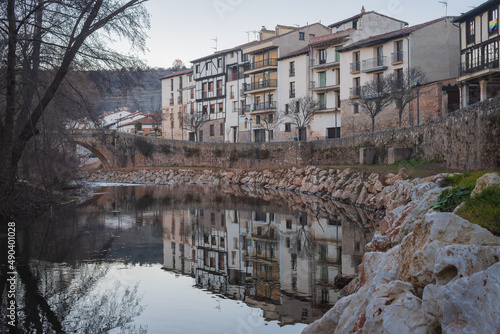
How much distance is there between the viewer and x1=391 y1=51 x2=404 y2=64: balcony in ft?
147

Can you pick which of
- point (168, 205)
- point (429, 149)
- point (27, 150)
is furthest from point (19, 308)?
point (429, 149)

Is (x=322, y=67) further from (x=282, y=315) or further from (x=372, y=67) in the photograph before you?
(x=282, y=315)

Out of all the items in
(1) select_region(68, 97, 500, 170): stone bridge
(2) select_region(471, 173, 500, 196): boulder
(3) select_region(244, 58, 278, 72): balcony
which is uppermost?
(3) select_region(244, 58, 278, 72): balcony

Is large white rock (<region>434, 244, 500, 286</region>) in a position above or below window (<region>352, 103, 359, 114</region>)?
below

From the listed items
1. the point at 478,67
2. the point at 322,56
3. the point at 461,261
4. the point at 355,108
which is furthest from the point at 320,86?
the point at 461,261

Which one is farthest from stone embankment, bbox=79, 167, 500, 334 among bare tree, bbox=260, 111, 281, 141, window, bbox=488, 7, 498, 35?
bare tree, bbox=260, 111, 281, 141

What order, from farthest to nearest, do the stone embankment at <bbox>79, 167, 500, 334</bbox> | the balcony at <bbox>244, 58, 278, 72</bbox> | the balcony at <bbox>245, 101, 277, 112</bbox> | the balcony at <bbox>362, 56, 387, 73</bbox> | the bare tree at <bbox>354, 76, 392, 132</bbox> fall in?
1. the balcony at <bbox>245, 101, 277, 112</bbox>
2. the balcony at <bbox>244, 58, 278, 72</bbox>
3. the balcony at <bbox>362, 56, 387, 73</bbox>
4. the bare tree at <bbox>354, 76, 392, 132</bbox>
5. the stone embankment at <bbox>79, 167, 500, 334</bbox>

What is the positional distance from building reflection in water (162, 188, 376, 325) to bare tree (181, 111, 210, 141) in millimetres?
50384

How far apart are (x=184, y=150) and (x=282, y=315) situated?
48.1 meters

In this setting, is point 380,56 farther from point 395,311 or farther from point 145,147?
point 395,311

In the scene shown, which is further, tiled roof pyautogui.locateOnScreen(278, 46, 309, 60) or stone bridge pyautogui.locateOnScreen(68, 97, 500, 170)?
tiled roof pyautogui.locateOnScreen(278, 46, 309, 60)

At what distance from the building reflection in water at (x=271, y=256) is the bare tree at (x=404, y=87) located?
2377cm

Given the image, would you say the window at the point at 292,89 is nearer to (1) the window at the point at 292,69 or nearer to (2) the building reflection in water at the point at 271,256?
(1) the window at the point at 292,69

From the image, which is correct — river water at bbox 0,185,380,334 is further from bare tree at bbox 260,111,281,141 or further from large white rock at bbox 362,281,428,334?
bare tree at bbox 260,111,281,141
